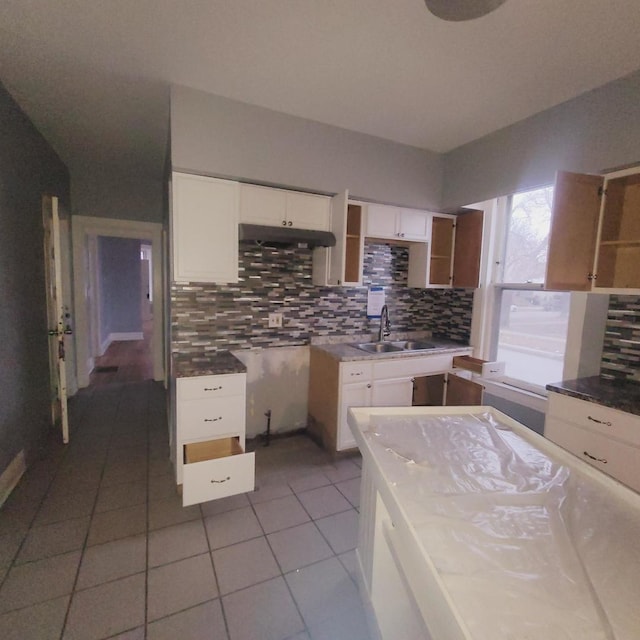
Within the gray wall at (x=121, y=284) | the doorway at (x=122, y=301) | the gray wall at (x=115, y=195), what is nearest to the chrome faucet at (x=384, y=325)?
the gray wall at (x=115, y=195)

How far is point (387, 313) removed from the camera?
323 centimetres

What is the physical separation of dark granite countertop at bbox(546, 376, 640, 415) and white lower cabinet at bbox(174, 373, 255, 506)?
1.84m

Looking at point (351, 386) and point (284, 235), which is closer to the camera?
point (284, 235)

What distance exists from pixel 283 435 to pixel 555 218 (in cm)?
254

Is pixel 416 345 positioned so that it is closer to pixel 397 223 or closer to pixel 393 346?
pixel 393 346

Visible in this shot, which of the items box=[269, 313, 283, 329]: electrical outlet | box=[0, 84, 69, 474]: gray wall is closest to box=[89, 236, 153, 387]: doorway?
box=[0, 84, 69, 474]: gray wall

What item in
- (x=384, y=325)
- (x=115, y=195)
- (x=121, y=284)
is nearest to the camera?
(x=384, y=325)

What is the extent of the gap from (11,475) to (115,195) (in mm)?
3123

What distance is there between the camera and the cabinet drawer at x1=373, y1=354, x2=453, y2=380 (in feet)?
8.76

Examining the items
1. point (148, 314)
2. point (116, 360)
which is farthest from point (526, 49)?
point (148, 314)

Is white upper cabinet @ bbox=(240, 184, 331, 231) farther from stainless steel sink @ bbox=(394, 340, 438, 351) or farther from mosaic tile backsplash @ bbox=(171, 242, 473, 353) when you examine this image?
stainless steel sink @ bbox=(394, 340, 438, 351)

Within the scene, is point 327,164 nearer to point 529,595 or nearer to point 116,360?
point 529,595

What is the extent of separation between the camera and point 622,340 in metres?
2.04

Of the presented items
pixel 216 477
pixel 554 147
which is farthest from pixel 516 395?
pixel 216 477
